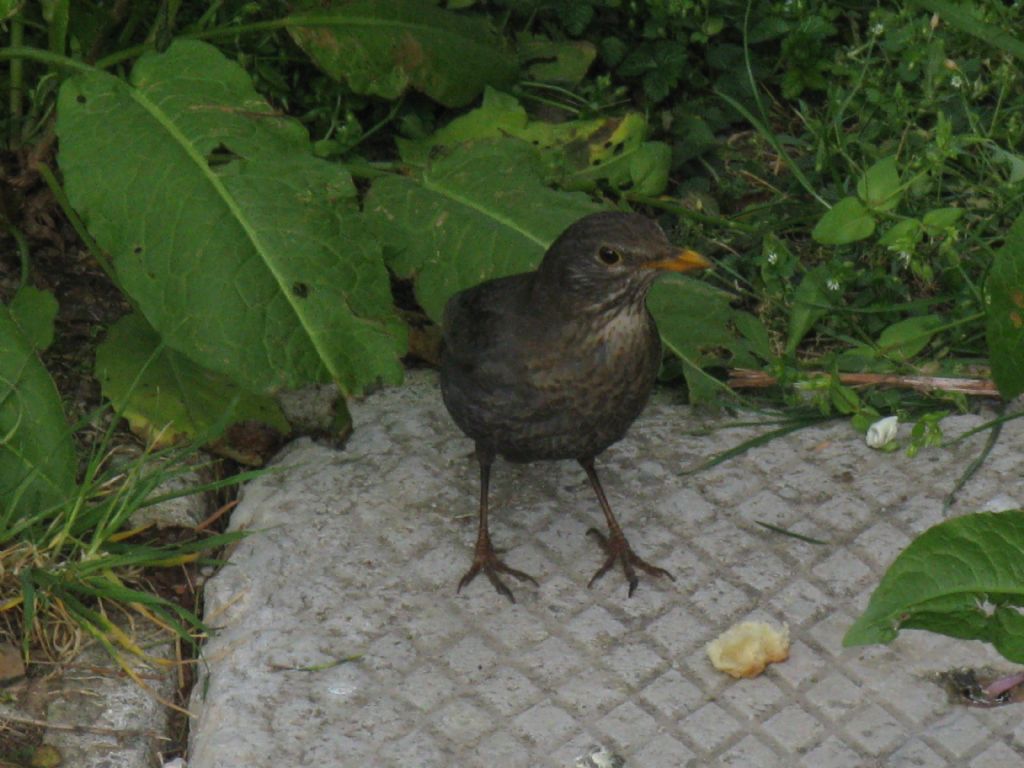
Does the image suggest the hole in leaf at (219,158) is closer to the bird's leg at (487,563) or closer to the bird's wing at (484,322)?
the bird's wing at (484,322)

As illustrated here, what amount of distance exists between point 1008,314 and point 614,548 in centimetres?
109

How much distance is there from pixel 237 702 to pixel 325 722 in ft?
0.66

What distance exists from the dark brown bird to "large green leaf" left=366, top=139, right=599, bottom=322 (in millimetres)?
527

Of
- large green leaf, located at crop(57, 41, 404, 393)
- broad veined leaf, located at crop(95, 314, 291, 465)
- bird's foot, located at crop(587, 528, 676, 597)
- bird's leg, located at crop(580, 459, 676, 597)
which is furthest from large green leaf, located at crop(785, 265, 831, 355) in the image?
broad veined leaf, located at crop(95, 314, 291, 465)

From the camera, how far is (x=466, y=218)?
4.55 meters

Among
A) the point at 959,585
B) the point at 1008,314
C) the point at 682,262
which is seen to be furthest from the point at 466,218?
the point at 959,585

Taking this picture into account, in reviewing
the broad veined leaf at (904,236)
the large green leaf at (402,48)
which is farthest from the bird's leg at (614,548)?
the large green leaf at (402,48)

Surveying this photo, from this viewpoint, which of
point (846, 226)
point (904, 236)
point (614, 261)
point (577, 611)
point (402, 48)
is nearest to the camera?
point (577, 611)

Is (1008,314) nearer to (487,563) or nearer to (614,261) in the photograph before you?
(614,261)

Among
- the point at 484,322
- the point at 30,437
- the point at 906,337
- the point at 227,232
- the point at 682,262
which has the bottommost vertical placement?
the point at 30,437

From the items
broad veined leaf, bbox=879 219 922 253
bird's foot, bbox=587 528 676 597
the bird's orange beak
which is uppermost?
the bird's orange beak

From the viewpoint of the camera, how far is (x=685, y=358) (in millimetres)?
4344

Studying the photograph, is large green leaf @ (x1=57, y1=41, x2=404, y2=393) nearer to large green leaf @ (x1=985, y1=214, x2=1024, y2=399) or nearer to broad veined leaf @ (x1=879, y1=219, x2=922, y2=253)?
broad veined leaf @ (x1=879, y1=219, x2=922, y2=253)

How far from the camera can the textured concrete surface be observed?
330cm
